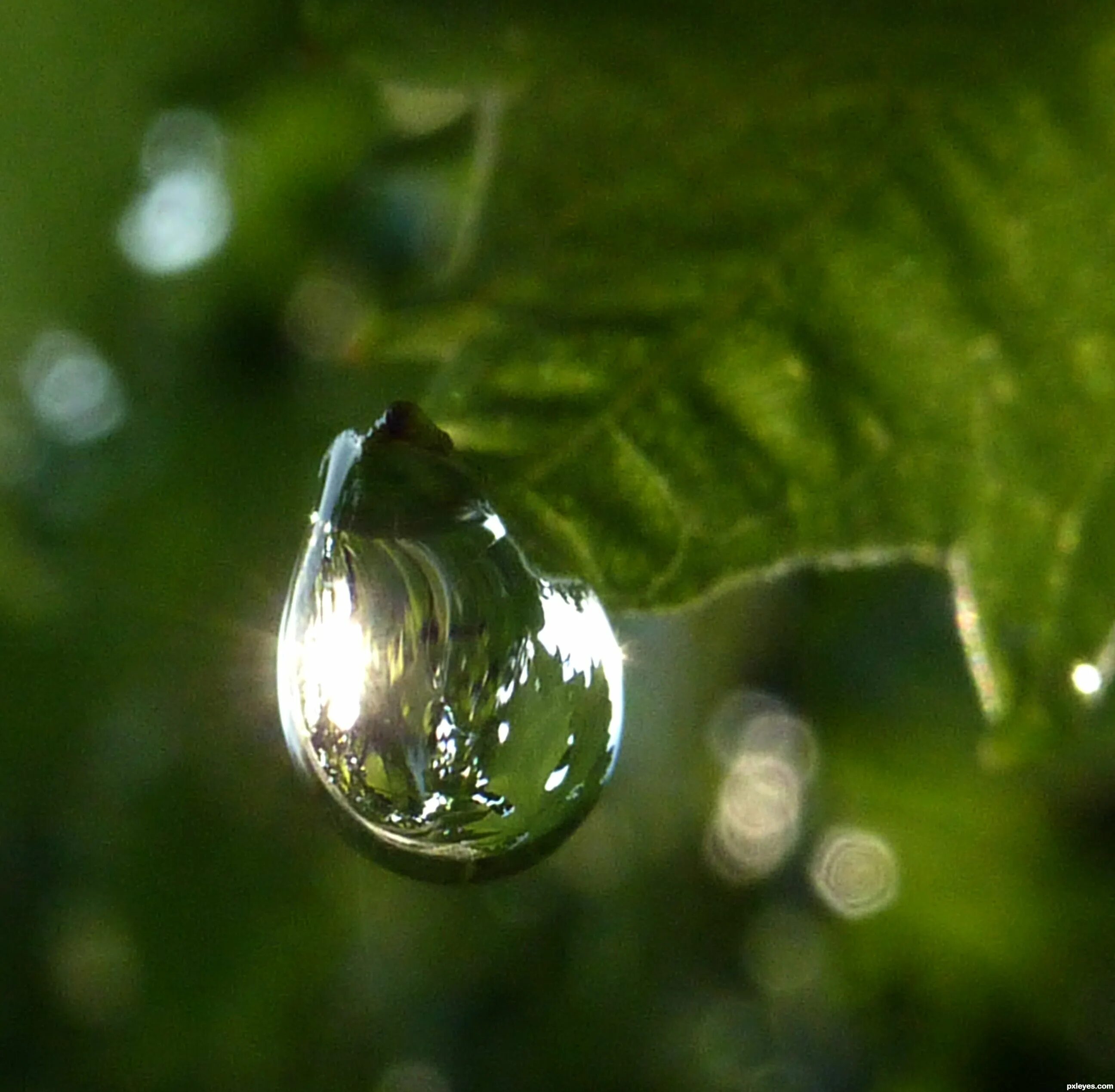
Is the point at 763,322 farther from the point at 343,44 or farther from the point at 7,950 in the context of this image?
the point at 7,950

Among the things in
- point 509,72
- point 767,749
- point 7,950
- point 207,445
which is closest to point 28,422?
point 207,445

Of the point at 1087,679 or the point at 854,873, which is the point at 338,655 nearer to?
the point at 1087,679

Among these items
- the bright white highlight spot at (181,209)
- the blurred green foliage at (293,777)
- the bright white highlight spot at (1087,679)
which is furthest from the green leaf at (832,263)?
the bright white highlight spot at (181,209)

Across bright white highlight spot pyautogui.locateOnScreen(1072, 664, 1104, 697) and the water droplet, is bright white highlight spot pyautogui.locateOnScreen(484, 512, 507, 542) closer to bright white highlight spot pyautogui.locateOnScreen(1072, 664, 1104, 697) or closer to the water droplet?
the water droplet

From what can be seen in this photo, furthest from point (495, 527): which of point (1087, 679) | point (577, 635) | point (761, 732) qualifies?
point (761, 732)

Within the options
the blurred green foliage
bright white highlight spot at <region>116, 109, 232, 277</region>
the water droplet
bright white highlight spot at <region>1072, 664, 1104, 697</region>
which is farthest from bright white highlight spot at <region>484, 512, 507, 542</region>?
bright white highlight spot at <region>116, 109, 232, 277</region>

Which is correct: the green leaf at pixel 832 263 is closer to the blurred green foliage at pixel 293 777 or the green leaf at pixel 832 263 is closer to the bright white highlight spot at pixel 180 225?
the blurred green foliage at pixel 293 777
